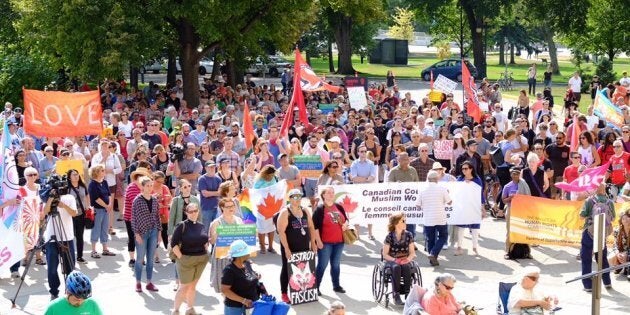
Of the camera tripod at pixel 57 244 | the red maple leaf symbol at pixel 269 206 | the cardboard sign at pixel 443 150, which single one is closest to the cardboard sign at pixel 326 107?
the cardboard sign at pixel 443 150

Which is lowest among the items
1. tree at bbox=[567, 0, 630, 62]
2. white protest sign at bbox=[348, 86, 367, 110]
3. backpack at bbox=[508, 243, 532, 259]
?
backpack at bbox=[508, 243, 532, 259]

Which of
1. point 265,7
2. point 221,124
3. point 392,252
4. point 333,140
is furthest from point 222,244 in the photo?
point 265,7

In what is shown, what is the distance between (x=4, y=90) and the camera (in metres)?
35.2

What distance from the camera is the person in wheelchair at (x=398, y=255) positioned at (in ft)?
47.6

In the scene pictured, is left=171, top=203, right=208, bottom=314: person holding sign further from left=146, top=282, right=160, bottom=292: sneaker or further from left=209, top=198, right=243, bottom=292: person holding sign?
left=146, top=282, right=160, bottom=292: sneaker

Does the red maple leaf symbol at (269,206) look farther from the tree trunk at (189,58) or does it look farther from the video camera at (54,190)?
the tree trunk at (189,58)

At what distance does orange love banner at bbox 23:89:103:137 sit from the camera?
2052 centimetres

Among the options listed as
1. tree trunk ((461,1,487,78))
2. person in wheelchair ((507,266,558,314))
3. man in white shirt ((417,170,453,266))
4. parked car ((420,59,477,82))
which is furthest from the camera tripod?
tree trunk ((461,1,487,78))

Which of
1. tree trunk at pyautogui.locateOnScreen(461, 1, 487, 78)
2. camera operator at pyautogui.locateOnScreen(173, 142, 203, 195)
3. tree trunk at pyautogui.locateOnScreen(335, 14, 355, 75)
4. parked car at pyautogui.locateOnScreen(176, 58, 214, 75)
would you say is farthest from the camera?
parked car at pyautogui.locateOnScreen(176, 58, 214, 75)

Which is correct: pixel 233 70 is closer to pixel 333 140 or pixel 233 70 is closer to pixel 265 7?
pixel 265 7

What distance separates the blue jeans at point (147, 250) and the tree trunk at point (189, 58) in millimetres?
20918

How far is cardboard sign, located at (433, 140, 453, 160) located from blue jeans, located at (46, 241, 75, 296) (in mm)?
8789

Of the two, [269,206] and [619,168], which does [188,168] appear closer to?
[269,206]

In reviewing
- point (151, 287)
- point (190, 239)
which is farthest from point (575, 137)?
point (190, 239)
